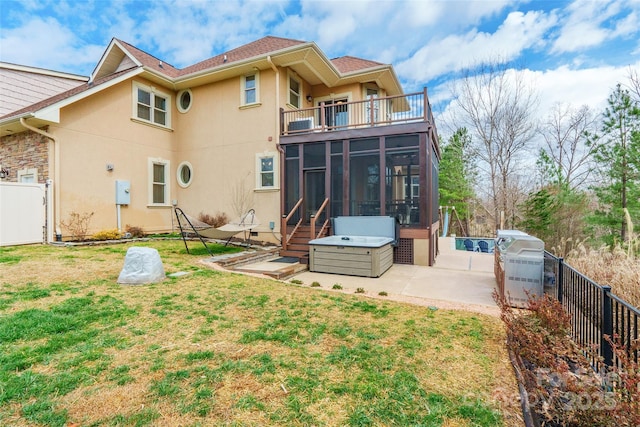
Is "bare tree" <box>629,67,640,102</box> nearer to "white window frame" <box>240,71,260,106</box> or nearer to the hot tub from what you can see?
the hot tub

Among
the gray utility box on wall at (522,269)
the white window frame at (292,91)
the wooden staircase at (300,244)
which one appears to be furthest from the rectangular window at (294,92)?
the gray utility box on wall at (522,269)

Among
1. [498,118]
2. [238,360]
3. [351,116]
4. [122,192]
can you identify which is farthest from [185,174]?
[498,118]

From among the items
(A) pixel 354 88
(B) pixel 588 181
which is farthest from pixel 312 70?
(B) pixel 588 181

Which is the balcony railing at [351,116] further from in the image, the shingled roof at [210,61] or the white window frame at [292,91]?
the shingled roof at [210,61]

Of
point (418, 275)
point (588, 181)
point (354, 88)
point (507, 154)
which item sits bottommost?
point (418, 275)

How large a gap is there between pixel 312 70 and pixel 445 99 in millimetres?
11558

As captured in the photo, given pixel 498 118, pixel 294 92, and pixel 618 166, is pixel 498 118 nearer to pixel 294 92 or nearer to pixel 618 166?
pixel 618 166

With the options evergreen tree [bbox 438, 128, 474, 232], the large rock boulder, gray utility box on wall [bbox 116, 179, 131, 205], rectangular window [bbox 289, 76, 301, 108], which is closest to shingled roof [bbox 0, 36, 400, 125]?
rectangular window [bbox 289, 76, 301, 108]

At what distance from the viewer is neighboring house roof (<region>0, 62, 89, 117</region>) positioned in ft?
41.2

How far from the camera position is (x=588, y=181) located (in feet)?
50.3

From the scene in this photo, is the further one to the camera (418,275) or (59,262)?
(418,275)

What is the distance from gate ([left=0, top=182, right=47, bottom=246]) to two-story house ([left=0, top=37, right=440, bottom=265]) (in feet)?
1.31

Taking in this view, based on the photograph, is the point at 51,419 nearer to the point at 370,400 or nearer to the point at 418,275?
the point at 370,400

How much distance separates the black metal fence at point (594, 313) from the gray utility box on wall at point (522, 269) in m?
0.37
